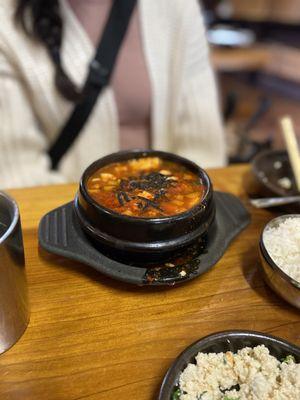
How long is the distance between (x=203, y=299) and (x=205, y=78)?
134 centimetres

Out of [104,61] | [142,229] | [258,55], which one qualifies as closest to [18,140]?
[104,61]

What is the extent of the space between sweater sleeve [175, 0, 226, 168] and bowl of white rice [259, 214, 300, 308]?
102cm

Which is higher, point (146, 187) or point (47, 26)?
point (47, 26)

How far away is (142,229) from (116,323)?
215mm

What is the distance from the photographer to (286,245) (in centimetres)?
98

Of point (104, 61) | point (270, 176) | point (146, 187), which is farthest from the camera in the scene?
point (104, 61)

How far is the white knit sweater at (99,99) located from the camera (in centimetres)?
166

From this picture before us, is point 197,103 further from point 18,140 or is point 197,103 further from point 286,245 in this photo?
point 286,245

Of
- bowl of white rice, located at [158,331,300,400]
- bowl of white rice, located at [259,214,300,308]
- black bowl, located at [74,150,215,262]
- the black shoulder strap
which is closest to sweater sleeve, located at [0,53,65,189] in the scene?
the black shoulder strap

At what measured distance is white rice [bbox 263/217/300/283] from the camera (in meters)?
0.94

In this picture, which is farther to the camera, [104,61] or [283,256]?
[104,61]

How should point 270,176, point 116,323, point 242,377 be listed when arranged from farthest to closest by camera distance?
point 270,176 < point 116,323 < point 242,377

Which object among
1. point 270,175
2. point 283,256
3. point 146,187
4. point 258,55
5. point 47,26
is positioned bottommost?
point 258,55

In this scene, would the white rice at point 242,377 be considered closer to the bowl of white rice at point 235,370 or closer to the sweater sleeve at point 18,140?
the bowl of white rice at point 235,370
